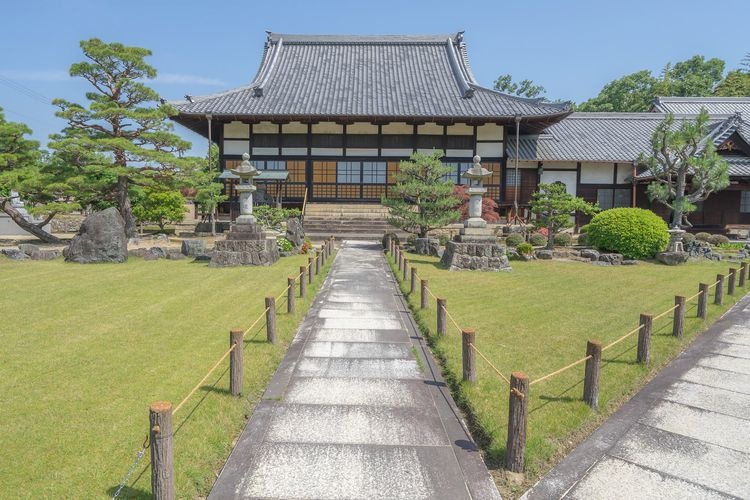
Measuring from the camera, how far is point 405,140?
27328 mm

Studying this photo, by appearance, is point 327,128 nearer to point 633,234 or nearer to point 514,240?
point 514,240

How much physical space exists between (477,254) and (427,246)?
3.91 metres

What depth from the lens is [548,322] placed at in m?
8.59

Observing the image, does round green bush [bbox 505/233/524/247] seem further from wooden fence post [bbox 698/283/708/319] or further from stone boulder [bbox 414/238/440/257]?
wooden fence post [bbox 698/283/708/319]

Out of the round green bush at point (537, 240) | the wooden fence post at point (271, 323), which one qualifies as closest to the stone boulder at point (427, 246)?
the round green bush at point (537, 240)

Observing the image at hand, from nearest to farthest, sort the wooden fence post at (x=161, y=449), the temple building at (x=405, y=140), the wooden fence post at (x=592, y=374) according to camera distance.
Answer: the wooden fence post at (x=161, y=449)
the wooden fence post at (x=592, y=374)
the temple building at (x=405, y=140)

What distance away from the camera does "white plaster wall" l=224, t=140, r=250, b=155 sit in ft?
89.5

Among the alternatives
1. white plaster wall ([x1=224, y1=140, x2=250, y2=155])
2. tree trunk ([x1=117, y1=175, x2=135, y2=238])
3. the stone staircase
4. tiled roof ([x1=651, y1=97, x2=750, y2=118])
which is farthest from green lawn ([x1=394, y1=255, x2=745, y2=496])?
tiled roof ([x1=651, y1=97, x2=750, y2=118])

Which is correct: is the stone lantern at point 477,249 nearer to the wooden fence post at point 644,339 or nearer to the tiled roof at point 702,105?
the wooden fence post at point 644,339

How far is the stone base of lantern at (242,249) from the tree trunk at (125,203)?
8.07m

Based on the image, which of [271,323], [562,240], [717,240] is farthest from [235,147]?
[717,240]

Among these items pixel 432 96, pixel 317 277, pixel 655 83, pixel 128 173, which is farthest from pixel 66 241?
pixel 655 83

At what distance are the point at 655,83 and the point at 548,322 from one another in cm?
5222

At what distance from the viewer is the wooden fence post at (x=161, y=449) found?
3.30m
